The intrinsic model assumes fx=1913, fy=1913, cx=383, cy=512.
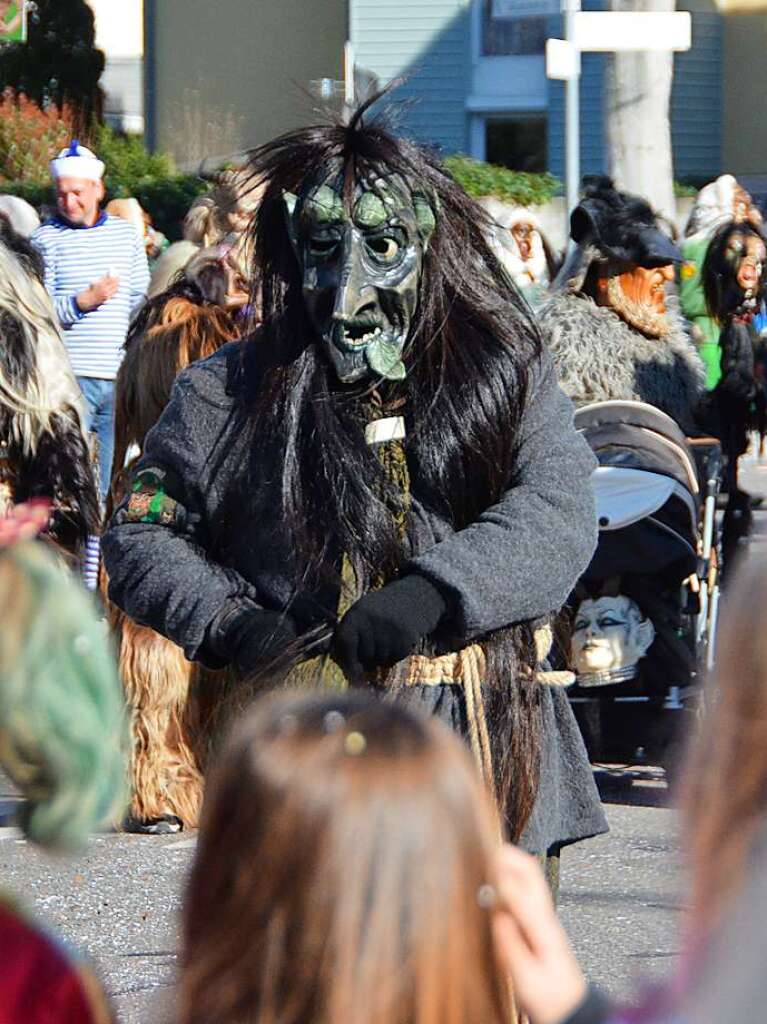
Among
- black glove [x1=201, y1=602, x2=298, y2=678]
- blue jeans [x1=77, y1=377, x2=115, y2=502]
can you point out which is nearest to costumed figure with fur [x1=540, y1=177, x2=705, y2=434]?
blue jeans [x1=77, y1=377, x2=115, y2=502]

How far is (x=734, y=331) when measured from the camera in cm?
808

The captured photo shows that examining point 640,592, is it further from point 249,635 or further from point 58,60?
point 58,60

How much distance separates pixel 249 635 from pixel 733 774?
140 centimetres

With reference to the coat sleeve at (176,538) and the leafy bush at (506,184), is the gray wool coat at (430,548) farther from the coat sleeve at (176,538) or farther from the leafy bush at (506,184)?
the leafy bush at (506,184)

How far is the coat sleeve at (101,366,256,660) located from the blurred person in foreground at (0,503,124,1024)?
1125 millimetres

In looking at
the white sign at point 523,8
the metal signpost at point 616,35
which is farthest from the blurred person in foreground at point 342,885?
the white sign at point 523,8

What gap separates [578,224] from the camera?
6480 mm

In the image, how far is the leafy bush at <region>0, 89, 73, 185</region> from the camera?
2480 cm

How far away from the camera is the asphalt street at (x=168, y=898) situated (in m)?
4.65

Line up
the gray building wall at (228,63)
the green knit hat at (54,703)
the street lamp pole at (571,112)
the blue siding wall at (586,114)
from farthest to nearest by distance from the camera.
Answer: the gray building wall at (228,63) < the blue siding wall at (586,114) < the street lamp pole at (571,112) < the green knit hat at (54,703)

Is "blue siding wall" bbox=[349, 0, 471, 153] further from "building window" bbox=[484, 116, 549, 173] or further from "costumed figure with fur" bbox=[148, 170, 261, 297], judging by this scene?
"costumed figure with fur" bbox=[148, 170, 261, 297]

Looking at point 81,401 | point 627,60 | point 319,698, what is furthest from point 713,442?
point 627,60

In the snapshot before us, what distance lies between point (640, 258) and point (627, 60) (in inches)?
326

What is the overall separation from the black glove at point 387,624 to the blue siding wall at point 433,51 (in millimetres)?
24575
